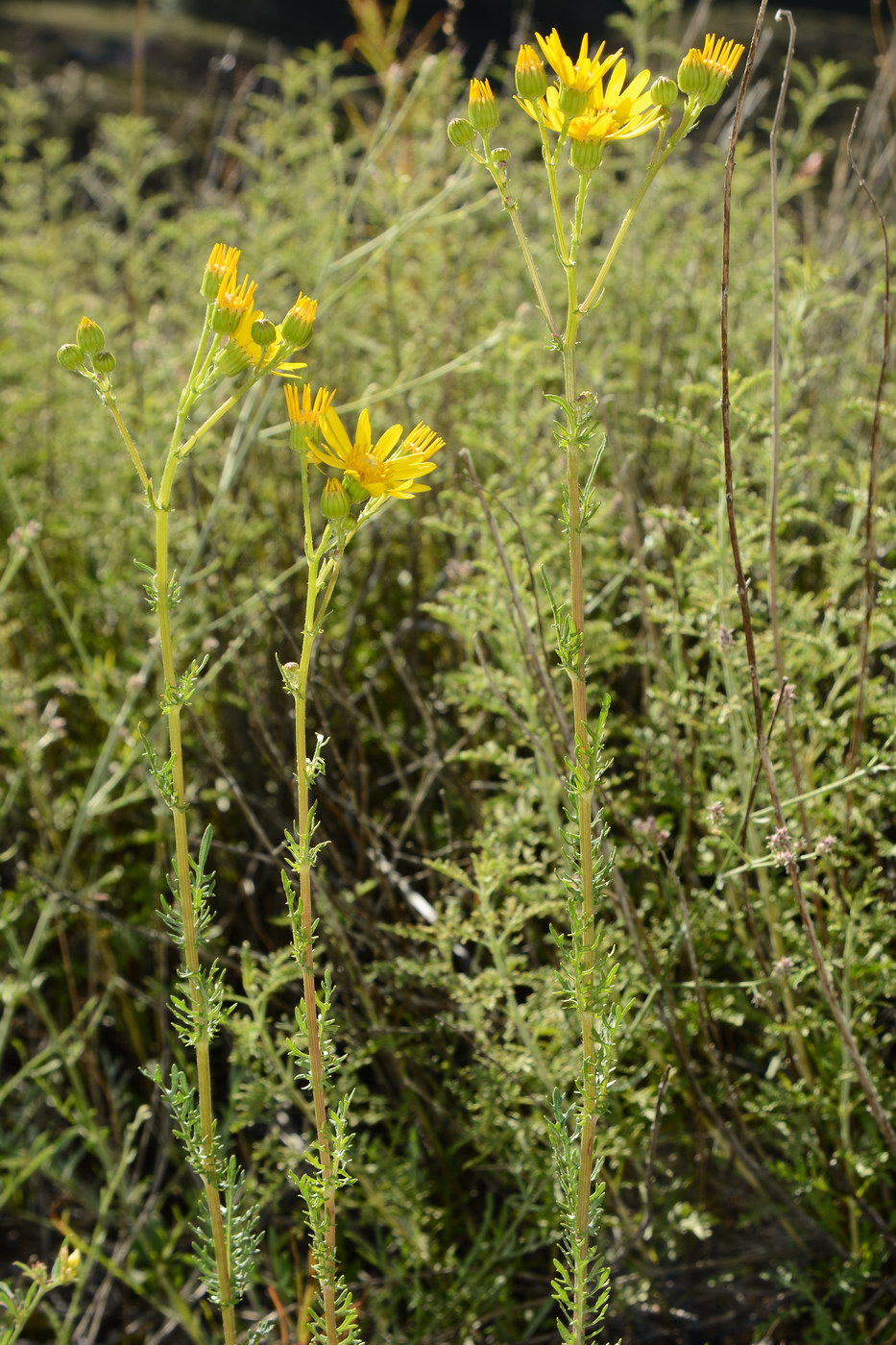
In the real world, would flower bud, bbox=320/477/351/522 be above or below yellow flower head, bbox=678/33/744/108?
below

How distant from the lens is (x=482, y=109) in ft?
2.50

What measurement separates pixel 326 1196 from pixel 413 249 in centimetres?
236

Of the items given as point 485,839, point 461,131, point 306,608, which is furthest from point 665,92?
point 485,839

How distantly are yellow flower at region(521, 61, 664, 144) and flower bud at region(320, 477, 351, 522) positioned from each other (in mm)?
→ 260

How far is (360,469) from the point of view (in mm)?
776

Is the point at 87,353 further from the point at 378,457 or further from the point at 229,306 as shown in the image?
the point at 378,457

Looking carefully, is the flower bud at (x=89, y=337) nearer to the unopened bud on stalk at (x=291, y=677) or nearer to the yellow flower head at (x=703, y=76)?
the unopened bud on stalk at (x=291, y=677)

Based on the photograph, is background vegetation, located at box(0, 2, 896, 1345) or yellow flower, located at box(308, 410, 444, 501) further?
background vegetation, located at box(0, 2, 896, 1345)

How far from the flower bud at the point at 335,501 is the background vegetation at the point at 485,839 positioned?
0.26m

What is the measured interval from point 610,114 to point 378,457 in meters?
0.26

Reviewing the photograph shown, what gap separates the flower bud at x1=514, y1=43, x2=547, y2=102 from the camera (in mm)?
700

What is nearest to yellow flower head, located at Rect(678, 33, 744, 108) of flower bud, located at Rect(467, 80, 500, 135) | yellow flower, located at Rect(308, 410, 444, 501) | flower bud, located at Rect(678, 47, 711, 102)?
flower bud, located at Rect(678, 47, 711, 102)

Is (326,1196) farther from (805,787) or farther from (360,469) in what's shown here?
(805,787)

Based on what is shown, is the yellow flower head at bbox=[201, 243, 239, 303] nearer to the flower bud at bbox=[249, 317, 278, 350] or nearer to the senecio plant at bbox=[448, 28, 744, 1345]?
the flower bud at bbox=[249, 317, 278, 350]
